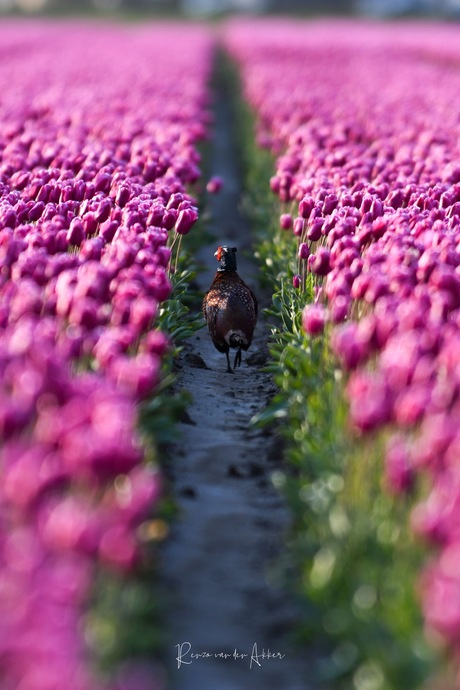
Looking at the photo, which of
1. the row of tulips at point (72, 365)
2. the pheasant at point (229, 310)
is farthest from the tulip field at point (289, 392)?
the pheasant at point (229, 310)

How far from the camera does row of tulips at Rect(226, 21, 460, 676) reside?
3900mm

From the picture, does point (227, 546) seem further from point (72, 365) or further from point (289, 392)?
point (289, 392)

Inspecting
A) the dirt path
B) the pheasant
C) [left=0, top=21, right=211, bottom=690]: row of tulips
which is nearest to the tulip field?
[left=0, top=21, right=211, bottom=690]: row of tulips

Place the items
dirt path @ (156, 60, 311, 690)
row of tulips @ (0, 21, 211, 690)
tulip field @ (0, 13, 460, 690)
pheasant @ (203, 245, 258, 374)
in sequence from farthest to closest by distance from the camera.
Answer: pheasant @ (203, 245, 258, 374) < dirt path @ (156, 60, 311, 690) < tulip field @ (0, 13, 460, 690) < row of tulips @ (0, 21, 211, 690)

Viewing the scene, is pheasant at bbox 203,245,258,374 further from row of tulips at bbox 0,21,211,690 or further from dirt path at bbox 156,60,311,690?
row of tulips at bbox 0,21,211,690

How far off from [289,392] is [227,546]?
4.62 feet

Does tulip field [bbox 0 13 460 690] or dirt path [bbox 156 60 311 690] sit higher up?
tulip field [bbox 0 13 460 690]

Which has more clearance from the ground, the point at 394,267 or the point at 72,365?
the point at 394,267

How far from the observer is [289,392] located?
257 inches

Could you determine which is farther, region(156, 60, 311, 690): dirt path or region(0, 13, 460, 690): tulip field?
region(156, 60, 311, 690): dirt path

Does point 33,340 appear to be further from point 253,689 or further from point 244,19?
point 244,19

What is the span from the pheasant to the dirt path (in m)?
0.34

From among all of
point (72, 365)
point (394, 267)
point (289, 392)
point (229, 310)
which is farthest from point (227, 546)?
point (229, 310)

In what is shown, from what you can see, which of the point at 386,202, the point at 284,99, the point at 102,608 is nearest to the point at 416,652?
the point at 102,608
